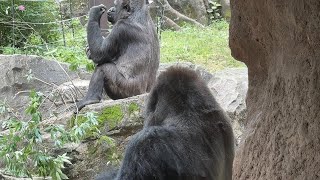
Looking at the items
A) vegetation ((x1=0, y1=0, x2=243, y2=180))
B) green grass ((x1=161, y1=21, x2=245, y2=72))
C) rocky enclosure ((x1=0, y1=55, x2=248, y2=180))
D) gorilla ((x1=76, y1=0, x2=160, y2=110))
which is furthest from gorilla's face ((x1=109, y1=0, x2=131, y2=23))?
green grass ((x1=161, y1=21, x2=245, y2=72))

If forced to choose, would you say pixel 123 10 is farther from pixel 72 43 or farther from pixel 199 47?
pixel 199 47

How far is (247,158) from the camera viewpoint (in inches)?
119

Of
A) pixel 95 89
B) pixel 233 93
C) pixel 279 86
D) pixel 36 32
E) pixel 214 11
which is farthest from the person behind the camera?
pixel 214 11

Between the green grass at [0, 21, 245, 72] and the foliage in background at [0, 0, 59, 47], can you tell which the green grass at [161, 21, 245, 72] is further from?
the foliage in background at [0, 0, 59, 47]

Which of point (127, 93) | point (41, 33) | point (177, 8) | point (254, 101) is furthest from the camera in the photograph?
point (177, 8)

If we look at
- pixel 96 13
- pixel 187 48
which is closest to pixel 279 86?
pixel 96 13

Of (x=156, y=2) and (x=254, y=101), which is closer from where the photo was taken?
(x=254, y=101)

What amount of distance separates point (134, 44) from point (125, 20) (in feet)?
1.12

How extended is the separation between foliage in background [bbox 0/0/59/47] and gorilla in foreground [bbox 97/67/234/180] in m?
6.39

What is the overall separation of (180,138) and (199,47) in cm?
797

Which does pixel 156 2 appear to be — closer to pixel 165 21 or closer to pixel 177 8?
pixel 165 21

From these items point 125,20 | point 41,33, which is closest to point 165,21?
point 41,33

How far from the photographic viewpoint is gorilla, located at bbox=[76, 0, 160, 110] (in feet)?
23.7

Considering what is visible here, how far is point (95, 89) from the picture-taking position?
6953 mm
